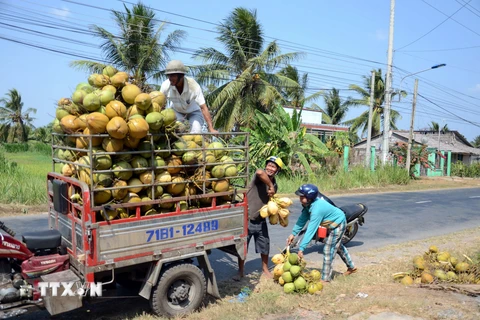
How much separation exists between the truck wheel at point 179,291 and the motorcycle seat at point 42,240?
120cm

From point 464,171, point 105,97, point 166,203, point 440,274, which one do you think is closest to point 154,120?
point 105,97

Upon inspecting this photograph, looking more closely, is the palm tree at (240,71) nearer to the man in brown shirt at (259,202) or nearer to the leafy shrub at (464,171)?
the man in brown shirt at (259,202)

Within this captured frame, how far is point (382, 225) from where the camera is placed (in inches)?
439

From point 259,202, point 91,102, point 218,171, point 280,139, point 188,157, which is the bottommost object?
point 259,202

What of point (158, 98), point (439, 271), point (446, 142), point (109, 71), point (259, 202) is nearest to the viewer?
point (158, 98)

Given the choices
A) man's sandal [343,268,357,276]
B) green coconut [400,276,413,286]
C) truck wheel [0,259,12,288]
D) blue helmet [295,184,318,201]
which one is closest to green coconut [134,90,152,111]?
truck wheel [0,259,12,288]

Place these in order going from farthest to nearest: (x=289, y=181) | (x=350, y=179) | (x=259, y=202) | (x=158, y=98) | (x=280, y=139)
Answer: (x=350, y=179)
(x=280, y=139)
(x=289, y=181)
(x=259, y=202)
(x=158, y=98)

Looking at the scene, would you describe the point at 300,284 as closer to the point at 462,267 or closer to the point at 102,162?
the point at 462,267

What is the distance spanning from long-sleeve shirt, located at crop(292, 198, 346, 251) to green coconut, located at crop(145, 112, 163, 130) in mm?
2715

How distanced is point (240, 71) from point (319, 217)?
17884 mm

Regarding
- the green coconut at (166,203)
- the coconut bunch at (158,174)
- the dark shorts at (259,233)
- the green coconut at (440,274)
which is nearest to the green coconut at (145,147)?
the coconut bunch at (158,174)

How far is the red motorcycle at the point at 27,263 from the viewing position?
4.05 m

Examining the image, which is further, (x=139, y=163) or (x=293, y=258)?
(x=293, y=258)

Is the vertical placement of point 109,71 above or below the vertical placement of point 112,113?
above
